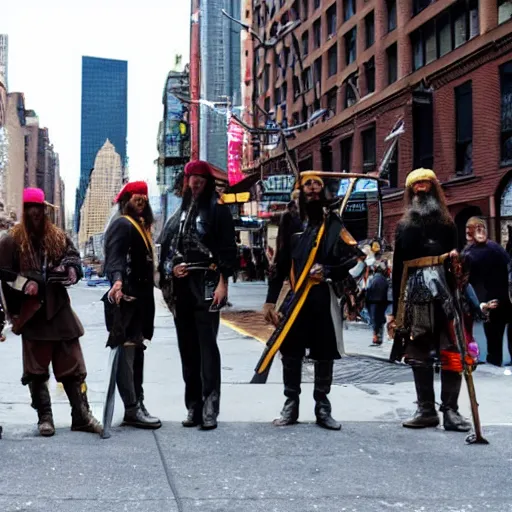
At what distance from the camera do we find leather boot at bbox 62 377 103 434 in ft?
17.5

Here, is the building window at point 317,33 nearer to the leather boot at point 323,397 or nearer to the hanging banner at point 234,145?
the hanging banner at point 234,145

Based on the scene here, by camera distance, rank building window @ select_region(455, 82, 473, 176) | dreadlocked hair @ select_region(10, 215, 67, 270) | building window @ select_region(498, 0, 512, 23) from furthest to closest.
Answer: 1. building window @ select_region(455, 82, 473, 176)
2. building window @ select_region(498, 0, 512, 23)
3. dreadlocked hair @ select_region(10, 215, 67, 270)

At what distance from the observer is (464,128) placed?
23562 millimetres

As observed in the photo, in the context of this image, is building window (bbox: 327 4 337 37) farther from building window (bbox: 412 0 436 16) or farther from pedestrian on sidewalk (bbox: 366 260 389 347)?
pedestrian on sidewalk (bbox: 366 260 389 347)

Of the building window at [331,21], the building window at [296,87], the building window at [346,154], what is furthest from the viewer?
the building window at [296,87]

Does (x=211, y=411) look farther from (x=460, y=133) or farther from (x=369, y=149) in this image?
(x=369, y=149)

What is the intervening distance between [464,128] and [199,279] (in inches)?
781

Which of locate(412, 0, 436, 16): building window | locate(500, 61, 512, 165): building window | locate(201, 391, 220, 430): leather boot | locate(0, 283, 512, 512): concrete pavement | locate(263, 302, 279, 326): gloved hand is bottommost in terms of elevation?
locate(0, 283, 512, 512): concrete pavement

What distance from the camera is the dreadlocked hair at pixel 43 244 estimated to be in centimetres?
539

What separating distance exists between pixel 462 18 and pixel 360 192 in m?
8.41

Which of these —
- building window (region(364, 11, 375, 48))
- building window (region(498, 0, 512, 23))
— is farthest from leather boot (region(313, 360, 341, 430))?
building window (region(364, 11, 375, 48))

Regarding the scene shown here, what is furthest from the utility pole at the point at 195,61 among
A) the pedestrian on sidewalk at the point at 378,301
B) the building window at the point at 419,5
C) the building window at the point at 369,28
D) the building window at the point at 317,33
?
the pedestrian on sidewalk at the point at 378,301

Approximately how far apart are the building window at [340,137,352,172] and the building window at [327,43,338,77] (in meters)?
4.30

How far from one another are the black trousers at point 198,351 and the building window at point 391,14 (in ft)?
86.5
